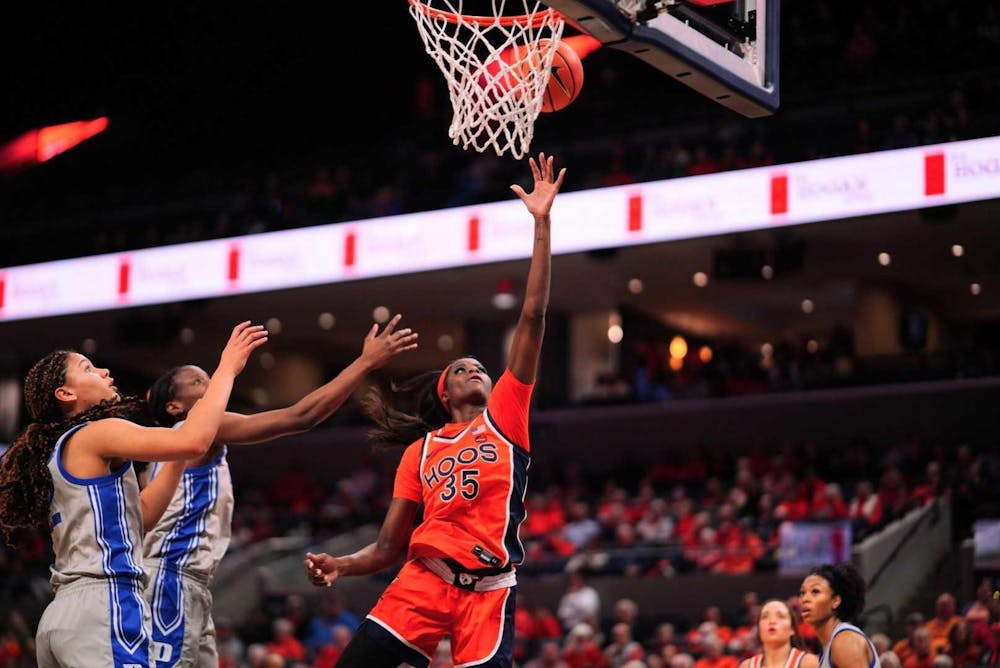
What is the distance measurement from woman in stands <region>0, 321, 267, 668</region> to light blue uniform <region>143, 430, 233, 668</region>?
94 cm

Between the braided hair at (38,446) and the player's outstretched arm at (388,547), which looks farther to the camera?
the player's outstretched arm at (388,547)

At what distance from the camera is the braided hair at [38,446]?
4309 millimetres

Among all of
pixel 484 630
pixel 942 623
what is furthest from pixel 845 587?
pixel 942 623

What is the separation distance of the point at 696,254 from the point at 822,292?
317 cm

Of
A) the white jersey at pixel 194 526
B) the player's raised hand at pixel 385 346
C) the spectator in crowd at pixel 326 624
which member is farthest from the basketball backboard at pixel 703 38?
the spectator in crowd at pixel 326 624

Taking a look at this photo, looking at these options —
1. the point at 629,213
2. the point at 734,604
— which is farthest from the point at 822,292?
the point at 734,604

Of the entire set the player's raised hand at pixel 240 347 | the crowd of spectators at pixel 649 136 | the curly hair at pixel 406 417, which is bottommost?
the curly hair at pixel 406 417

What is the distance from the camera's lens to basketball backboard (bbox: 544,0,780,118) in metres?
5.14

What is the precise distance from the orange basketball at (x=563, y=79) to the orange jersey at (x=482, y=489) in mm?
1907

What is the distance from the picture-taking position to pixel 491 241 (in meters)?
16.1

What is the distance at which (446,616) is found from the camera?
5.11 m

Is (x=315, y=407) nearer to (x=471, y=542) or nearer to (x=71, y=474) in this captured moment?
(x=471, y=542)

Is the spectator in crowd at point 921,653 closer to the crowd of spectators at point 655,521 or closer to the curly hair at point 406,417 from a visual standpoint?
the crowd of spectators at point 655,521

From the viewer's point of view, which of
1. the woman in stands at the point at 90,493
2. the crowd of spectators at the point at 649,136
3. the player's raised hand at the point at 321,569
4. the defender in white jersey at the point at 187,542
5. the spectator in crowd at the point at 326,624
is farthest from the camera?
the crowd of spectators at the point at 649,136
